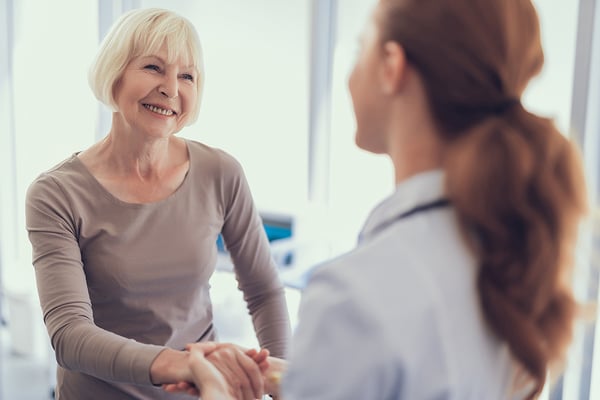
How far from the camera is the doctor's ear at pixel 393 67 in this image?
65 cm

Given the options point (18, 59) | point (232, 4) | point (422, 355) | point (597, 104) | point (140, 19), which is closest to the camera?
point (422, 355)

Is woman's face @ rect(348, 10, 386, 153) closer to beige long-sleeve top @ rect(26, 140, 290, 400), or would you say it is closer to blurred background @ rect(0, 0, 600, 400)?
beige long-sleeve top @ rect(26, 140, 290, 400)

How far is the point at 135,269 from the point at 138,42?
451mm

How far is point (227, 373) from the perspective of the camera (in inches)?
44.7

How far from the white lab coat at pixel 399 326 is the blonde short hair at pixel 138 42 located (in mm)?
817

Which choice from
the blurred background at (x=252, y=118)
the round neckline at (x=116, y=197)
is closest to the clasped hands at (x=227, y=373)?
the round neckline at (x=116, y=197)

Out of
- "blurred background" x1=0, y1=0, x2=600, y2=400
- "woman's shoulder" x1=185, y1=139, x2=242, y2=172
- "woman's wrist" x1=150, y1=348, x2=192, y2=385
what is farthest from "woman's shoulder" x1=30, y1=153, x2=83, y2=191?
"blurred background" x1=0, y1=0, x2=600, y2=400

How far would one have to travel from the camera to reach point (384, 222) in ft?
2.24

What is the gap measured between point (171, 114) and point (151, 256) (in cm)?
30

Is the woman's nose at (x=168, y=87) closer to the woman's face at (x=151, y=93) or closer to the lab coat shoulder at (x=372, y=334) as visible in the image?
the woman's face at (x=151, y=93)

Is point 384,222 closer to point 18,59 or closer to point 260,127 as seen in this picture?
point 260,127

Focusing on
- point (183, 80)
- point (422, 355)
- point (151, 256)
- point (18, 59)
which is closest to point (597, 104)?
point (183, 80)

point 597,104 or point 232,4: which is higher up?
point 232,4

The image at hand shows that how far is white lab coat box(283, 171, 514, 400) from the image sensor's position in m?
0.58
